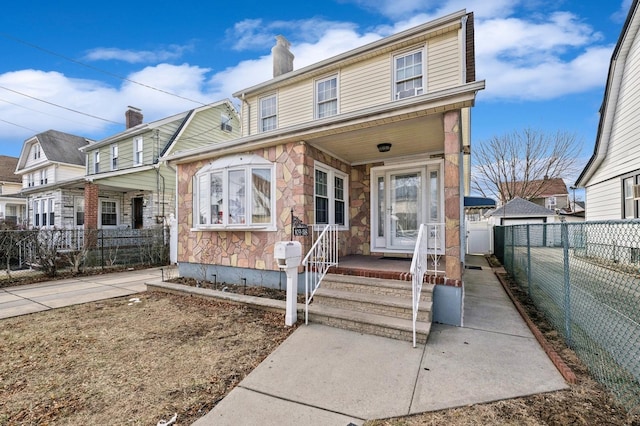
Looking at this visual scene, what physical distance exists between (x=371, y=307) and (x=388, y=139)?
2979 mm

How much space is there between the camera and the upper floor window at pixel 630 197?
7.38m

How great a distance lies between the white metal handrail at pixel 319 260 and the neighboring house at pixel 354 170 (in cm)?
32

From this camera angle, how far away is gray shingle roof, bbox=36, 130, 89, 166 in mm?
17141

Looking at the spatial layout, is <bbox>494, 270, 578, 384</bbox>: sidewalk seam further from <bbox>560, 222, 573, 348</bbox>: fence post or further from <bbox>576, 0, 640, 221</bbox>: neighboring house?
<bbox>576, 0, 640, 221</bbox>: neighboring house

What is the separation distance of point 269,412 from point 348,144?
4.48m

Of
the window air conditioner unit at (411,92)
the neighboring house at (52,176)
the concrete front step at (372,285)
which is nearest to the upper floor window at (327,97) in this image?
the window air conditioner unit at (411,92)

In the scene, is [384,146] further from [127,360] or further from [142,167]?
[142,167]

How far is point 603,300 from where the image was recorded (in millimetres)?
2789

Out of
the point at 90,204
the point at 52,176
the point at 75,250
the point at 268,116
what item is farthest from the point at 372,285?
the point at 52,176

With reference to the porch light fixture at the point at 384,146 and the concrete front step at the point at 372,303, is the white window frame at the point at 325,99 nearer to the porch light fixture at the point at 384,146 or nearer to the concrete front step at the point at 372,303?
the porch light fixture at the point at 384,146

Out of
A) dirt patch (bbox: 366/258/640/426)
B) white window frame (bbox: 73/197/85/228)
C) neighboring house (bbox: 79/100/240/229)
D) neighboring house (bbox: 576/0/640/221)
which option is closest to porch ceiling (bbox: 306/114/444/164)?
dirt patch (bbox: 366/258/640/426)

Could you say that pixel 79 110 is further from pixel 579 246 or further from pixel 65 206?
pixel 579 246

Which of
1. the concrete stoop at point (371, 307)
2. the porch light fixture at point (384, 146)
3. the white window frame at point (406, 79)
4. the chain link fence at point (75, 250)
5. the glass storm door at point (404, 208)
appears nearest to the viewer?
the concrete stoop at point (371, 307)

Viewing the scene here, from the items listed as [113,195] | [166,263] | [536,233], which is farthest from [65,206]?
[536,233]
